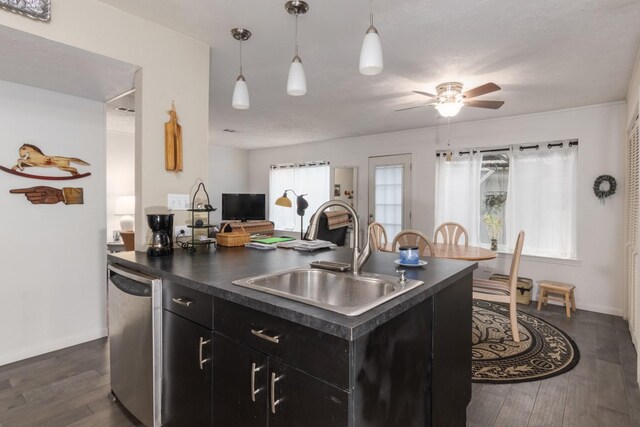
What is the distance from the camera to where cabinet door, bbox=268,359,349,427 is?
3.39 ft

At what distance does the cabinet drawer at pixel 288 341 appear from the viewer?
1029mm

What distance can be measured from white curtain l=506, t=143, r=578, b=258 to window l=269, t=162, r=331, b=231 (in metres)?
3.03

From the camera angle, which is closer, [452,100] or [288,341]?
[288,341]

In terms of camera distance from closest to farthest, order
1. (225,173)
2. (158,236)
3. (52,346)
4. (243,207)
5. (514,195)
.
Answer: (158,236) → (52,346) → (514,195) → (243,207) → (225,173)

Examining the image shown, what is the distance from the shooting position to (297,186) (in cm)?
673

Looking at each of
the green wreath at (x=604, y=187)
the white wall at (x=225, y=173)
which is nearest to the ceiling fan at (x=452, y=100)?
the green wreath at (x=604, y=187)

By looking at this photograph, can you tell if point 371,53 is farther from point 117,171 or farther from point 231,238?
point 117,171

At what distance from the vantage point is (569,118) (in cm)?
403

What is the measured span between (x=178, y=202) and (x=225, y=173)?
488 centimetres

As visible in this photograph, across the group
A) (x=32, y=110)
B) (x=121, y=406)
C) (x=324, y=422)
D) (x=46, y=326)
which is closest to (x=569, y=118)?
(x=324, y=422)

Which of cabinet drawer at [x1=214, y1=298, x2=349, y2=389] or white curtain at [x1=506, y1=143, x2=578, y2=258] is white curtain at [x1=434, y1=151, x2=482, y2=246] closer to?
white curtain at [x1=506, y1=143, x2=578, y2=258]

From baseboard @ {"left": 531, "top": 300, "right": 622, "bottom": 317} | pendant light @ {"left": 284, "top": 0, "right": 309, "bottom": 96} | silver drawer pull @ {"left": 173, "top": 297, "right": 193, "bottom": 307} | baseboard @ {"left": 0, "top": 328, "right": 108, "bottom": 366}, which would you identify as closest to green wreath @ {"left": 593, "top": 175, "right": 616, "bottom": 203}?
baseboard @ {"left": 531, "top": 300, "right": 622, "bottom": 317}

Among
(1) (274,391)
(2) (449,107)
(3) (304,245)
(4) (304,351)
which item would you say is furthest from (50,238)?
(2) (449,107)

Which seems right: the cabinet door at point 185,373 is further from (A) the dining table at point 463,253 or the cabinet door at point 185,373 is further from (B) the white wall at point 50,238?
(A) the dining table at point 463,253
